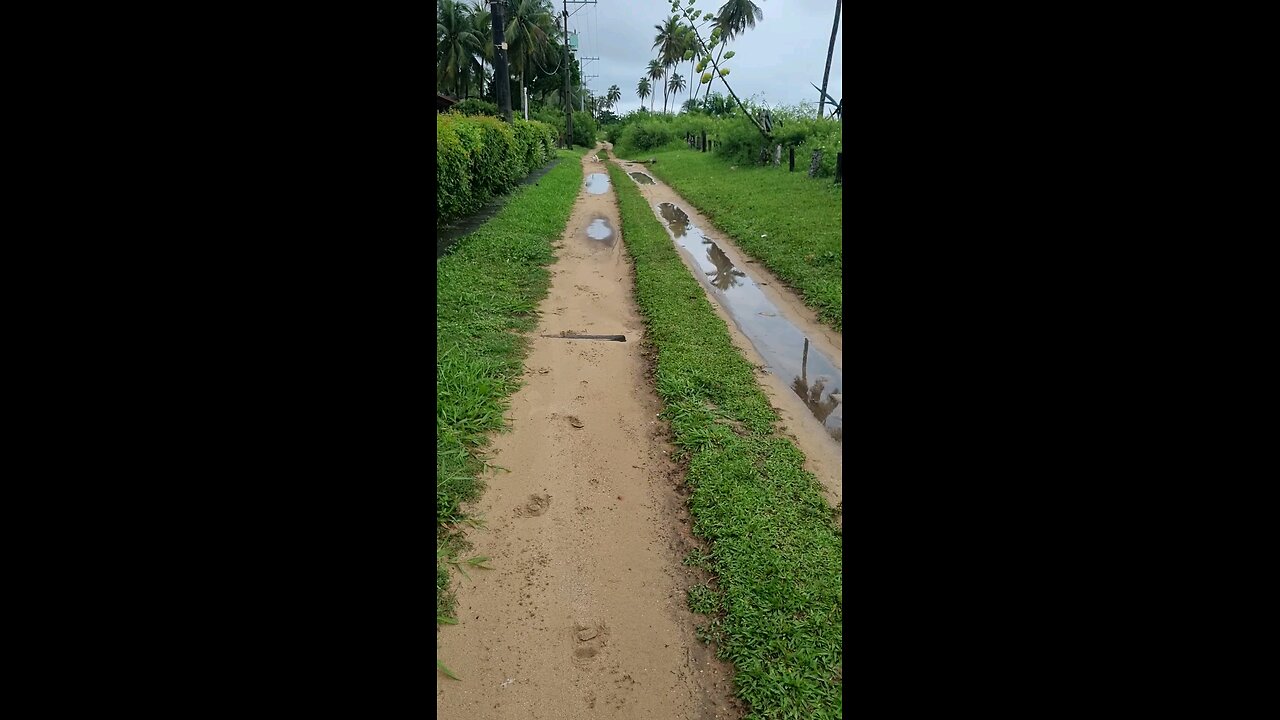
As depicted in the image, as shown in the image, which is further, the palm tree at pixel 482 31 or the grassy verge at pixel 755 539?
the palm tree at pixel 482 31

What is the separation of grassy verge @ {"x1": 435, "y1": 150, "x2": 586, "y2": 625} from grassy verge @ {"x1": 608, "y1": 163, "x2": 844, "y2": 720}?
98 cm

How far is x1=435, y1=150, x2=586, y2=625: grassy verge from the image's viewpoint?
10.4 ft

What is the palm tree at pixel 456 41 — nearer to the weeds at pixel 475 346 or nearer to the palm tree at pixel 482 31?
the palm tree at pixel 482 31

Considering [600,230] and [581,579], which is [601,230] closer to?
[600,230]

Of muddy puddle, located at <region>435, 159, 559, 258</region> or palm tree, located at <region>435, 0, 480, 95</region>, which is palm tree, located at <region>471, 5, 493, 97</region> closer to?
palm tree, located at <region>435, 0, 480, 95</region>

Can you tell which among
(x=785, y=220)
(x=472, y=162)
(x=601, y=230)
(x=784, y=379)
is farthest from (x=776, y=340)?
(x=472, y=162)

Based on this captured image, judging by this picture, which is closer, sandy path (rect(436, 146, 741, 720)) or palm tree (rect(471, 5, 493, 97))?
sandy path (rect(436, 146, 741, 720))

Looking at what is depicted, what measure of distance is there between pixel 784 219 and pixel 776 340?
204 inches

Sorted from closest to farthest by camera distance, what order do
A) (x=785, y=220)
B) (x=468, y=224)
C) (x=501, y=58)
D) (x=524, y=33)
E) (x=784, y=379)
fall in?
1. (x=784, y=379)
2. (x=468, y=224)
3. (x=785, y=220)
4. (x=501, y=58)
5. (x=524, y=33)

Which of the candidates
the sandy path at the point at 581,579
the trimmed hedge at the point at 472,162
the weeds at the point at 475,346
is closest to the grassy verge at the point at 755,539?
the sandy path at the point at 581,579

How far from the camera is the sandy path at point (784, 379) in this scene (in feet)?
12.2

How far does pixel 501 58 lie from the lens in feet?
46.5

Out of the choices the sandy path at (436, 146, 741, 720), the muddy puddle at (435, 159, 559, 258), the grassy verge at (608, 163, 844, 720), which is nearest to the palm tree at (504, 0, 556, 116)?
the muddy puddle at (435, 159, 559, 258)

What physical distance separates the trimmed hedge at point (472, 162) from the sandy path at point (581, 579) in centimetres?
427
